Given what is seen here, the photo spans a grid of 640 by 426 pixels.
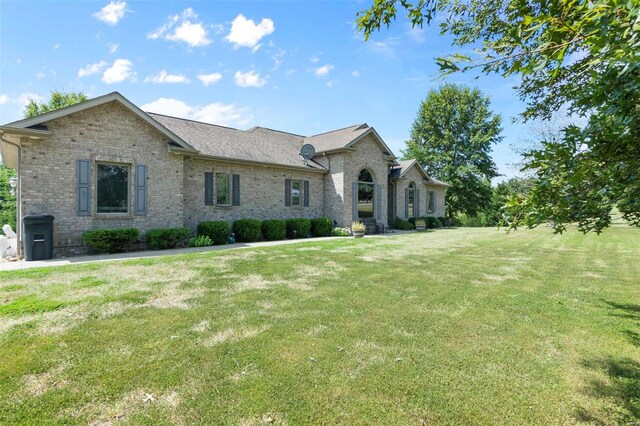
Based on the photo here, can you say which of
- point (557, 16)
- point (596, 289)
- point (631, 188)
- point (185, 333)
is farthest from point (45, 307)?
point (596, 289)

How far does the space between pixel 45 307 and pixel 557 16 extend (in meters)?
7.15

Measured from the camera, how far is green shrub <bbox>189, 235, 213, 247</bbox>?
12.7m

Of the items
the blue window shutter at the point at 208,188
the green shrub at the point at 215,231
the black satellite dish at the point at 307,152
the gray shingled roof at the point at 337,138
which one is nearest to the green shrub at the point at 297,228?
the green shrub at the point at 215,231

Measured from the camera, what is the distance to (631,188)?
104 inches

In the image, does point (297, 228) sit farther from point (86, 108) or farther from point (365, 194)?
point (86, 108)

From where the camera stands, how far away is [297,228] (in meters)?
16.6

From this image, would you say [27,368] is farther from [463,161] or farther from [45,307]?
[463,161]

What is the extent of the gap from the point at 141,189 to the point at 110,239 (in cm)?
221

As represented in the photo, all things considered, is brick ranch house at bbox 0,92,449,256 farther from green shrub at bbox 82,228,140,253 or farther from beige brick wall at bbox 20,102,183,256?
green shrub at bbox 82,228,140,253

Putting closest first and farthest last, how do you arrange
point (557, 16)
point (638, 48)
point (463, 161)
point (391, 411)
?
1. point (638, 48)
2. point (557, 16)
3. point (391, 411)
4. point (463, 161)

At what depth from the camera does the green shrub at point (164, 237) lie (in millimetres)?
11445

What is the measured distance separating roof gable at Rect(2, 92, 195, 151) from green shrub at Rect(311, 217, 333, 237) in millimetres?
7809

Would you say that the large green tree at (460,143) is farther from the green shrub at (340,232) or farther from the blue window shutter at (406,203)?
the green shrub at (340,232)

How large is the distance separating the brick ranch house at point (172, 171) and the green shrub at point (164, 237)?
2.22 ft
